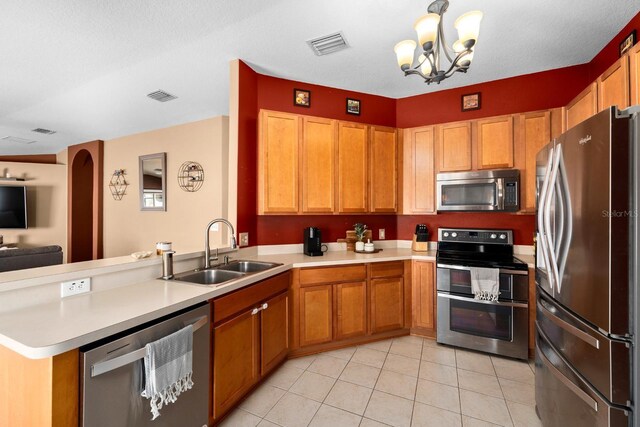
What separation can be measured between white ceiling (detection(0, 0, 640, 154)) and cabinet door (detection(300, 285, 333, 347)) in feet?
7.28

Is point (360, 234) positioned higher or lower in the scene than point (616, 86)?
lower

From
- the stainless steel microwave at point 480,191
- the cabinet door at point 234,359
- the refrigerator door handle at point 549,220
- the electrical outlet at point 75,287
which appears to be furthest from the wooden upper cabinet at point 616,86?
the electrical outlet at point 75,287

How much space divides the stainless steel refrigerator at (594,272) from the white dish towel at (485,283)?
1088mm

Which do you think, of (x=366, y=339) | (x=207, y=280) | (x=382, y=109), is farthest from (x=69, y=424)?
(x=382, y=109)

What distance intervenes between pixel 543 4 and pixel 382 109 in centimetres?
181

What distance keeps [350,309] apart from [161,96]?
11.4 feet

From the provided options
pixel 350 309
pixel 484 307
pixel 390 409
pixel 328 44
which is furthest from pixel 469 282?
pixel 328 44

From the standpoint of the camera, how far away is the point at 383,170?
3.38m

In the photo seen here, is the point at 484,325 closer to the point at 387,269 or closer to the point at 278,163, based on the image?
the point at 387,269

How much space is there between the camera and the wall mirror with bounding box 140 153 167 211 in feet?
15.8

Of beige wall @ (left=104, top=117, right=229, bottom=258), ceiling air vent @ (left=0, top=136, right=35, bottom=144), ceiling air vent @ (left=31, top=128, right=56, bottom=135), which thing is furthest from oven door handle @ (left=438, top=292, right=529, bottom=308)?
ceiling air vent @ (left=0, top=136, right=35, bottom=144)

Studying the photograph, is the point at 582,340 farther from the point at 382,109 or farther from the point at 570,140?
the point at 382,109

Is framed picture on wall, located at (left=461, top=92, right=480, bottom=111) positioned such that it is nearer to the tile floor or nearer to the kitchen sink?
the tile floor

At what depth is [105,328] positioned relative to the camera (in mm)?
1150
